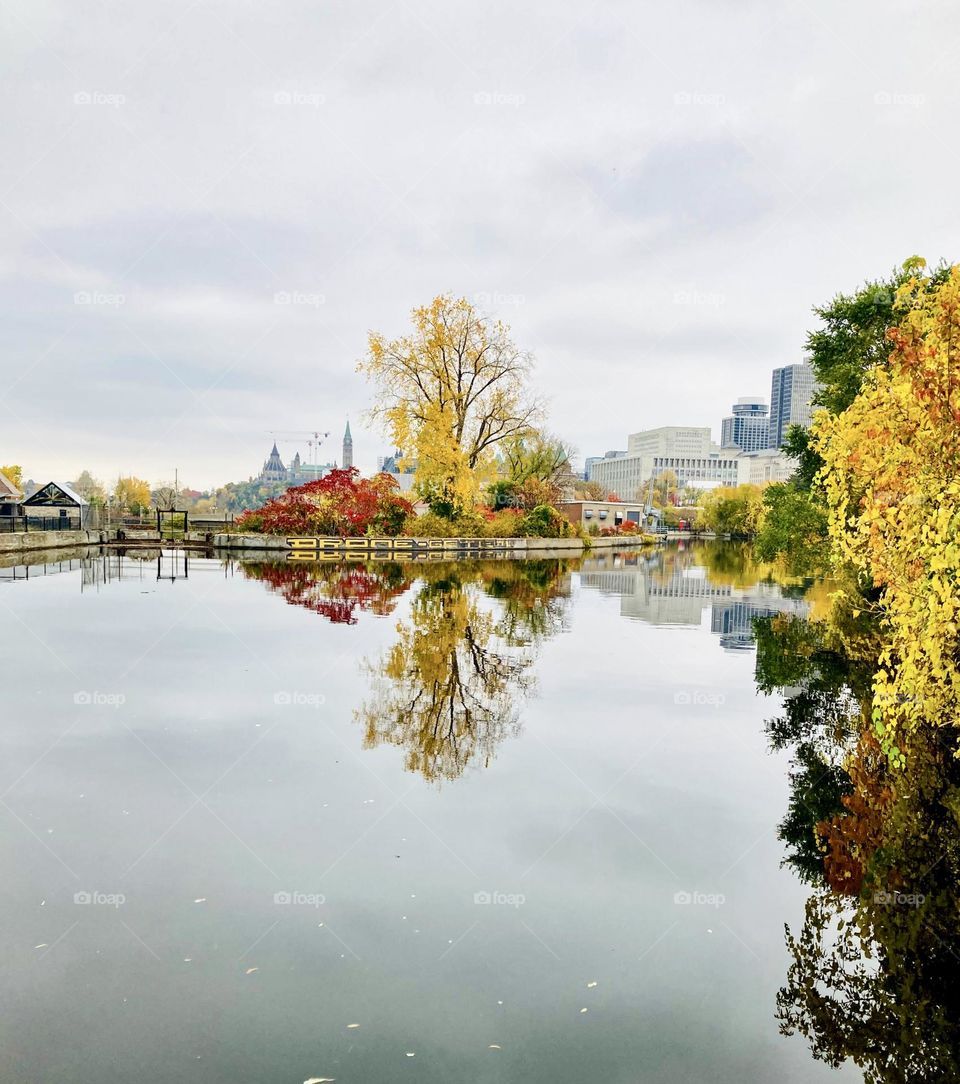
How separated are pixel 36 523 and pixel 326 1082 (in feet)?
176

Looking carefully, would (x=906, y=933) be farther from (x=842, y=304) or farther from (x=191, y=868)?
(x=842, y=304)

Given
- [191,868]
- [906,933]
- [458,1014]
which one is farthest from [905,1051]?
[191,868]

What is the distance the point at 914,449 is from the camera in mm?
7770

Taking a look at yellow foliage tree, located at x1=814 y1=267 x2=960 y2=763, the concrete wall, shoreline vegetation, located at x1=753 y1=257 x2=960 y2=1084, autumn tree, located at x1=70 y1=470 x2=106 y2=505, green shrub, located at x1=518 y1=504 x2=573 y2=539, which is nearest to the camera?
shoreline vegetation, located at x1=753 y1=257 x2=960 y2=1084

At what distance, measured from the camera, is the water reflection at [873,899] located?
383 centimetres
